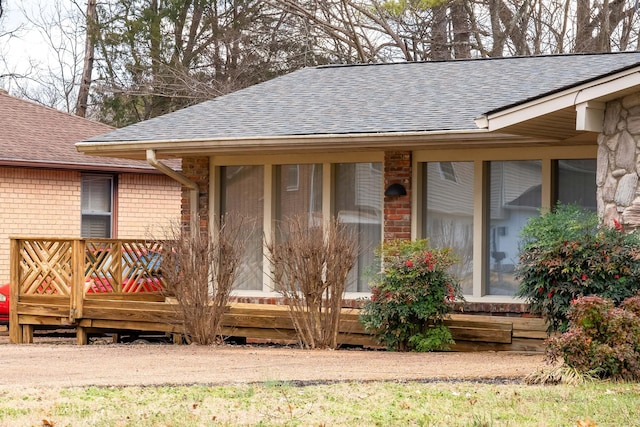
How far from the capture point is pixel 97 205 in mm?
20547

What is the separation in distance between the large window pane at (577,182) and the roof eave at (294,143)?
90 cm

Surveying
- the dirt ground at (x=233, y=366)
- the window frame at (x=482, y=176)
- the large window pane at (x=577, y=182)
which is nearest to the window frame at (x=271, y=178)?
the window frame at (x=482, y=176)

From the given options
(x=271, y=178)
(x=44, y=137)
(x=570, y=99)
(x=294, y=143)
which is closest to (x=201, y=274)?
(x=294, y=143)

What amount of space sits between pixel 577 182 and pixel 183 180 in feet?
17.5

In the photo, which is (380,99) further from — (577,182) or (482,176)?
(577,182)

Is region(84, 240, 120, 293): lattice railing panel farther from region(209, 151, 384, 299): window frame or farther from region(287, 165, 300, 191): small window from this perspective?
region(287, 165, 300, 191): small window

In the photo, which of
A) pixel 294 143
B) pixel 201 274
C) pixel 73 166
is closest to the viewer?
pixel 201 274

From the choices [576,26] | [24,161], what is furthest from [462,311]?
[576,26]

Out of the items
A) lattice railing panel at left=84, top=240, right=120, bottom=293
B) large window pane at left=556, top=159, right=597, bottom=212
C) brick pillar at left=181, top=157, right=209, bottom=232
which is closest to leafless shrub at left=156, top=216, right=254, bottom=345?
brick pillar at left=181, top=157, right=209, bottom=232

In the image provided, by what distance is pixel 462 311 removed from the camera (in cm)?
1318

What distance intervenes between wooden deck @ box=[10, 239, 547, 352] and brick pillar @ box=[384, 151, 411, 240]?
1.28 metres

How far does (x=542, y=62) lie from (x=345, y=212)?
4157mm

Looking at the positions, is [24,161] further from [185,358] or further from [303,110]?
[185,358]

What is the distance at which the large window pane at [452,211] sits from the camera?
13.6m
